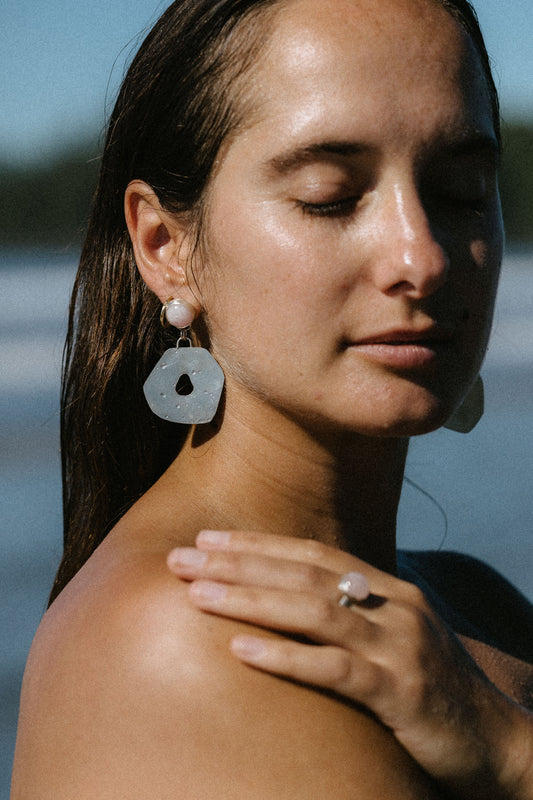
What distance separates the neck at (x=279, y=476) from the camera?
73.4 inches

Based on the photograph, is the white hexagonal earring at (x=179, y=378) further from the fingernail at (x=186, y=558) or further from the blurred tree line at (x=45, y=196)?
the blurred tree line at (x=45, y=196)

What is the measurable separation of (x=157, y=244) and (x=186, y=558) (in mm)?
673

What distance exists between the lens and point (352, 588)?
59.2 inches

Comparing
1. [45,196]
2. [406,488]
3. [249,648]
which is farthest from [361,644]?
[45,196]

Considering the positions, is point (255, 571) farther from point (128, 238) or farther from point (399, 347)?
point (128, 238)

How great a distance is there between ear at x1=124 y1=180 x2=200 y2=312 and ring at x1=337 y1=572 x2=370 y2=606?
24.2 inches

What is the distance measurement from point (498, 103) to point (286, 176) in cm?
68

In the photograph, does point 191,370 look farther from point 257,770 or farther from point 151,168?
point 257,770

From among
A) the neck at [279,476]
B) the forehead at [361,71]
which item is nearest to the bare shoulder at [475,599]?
the neck at [279,476]

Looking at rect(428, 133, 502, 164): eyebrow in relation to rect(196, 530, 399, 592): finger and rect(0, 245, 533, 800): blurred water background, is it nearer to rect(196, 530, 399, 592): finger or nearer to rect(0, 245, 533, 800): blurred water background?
rect(196, 530, 399, 592): finger

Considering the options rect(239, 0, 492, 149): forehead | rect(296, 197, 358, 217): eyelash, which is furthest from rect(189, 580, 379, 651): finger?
rect(239, 0, 492, 149): forehead

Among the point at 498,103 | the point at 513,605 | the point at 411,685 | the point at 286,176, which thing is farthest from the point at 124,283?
the point at 513,605

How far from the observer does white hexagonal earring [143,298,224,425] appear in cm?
187

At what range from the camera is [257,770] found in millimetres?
1404
